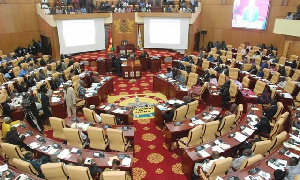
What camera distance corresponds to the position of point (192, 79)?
40.1ft

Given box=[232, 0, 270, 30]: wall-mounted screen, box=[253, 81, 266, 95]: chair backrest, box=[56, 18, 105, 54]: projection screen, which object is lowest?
→ box=[253, 81, 266, 95]: chair backrest

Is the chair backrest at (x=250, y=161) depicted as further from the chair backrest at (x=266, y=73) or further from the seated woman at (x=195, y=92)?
the chair backrest at (x=266, y=73)

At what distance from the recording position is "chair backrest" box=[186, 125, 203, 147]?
690 centimetres

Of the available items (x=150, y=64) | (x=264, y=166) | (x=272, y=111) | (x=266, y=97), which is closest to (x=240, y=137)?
(x=264, y=166)

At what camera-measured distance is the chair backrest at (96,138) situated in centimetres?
684

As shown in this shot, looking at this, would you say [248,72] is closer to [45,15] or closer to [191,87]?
[191,87]

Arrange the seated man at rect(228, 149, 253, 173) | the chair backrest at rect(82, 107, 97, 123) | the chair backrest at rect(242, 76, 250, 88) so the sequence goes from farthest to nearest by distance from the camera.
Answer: the chair backrest at rect(242, 76, 250, 88) → the chair backrest at rect(82, 107, 97, 123) → the seated man at rect(228, 149, 253, 173)

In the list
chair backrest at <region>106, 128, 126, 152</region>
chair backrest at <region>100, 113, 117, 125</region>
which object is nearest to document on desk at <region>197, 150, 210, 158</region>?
chair backrest at <region>106, 128, 126, 152</region>

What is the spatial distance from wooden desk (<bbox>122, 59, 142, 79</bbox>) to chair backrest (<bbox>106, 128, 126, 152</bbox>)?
7635 millimetres

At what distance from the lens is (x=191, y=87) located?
12203 mm

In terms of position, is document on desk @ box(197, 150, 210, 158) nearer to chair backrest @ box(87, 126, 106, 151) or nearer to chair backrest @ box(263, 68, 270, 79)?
chair backrest @ box(87, 126, 106, 151)

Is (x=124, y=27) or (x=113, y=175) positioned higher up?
(x=124, y=27)

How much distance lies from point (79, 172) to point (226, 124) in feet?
15.1

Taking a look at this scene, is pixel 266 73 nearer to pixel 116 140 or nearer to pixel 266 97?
pixel 266 97
